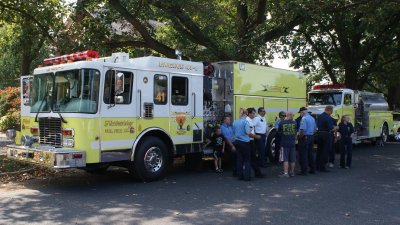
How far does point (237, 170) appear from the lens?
11.4 meters

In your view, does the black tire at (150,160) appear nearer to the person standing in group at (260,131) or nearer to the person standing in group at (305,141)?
the person standing in group at (260,131)

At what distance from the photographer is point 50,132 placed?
33.4 feet

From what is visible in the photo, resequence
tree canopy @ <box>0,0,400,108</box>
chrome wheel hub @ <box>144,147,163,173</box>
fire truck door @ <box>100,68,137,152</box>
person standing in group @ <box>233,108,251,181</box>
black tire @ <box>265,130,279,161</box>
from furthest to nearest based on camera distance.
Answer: tree canopy @ <box>0,0,400,108</box>
black tire @ <box>265,130,279,161</box>
person standing in group @ <box>233,108,251,181</box>
chrome wheel hub @ <box>144,147,163,173</box>
fire truck door @ <box>100,68,137,152</box>

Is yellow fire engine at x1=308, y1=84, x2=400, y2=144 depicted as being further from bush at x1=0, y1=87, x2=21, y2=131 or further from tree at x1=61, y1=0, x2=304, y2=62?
bush at x1=0, y1=87, x2=21, y2=131

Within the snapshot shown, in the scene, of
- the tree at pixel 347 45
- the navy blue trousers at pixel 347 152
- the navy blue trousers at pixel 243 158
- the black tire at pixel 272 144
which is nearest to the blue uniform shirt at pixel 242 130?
the navy blue trousers at pixel 243 158

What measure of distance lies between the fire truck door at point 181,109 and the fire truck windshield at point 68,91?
2.27 m

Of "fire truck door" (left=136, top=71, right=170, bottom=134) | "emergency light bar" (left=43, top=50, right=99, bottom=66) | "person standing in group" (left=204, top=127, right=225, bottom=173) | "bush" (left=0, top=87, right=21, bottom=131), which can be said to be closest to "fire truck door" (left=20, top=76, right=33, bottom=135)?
"emergency light bar" (left=43, top=50, right=99, bottom=66)

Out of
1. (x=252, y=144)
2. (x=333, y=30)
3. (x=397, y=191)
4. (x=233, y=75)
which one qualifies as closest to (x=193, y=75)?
(x=233, y=75)

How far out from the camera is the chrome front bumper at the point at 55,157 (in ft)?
30.1

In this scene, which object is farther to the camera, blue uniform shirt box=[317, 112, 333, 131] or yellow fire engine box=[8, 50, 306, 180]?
blue uniform shirt box=[317, 112, 333, 131]

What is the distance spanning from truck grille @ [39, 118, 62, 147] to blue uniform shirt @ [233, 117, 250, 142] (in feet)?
13.6

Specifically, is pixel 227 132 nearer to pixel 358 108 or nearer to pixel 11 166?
pixel 11 166

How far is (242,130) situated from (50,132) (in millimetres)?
4476

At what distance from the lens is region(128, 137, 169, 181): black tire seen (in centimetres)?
1048
